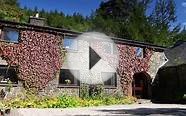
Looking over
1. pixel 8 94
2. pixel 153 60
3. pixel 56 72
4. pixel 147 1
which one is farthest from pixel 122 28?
pixel 8 94

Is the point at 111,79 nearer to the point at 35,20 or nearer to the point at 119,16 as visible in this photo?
the point at 35,20

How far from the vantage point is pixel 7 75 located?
84.0 ft

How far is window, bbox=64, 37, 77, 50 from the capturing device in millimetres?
28894

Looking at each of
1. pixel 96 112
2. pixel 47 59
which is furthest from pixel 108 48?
pixel 96 112

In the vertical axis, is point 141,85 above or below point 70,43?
below

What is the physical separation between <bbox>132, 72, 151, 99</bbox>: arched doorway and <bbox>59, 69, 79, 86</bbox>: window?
7.51 m

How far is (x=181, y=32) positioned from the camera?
69.1 metres

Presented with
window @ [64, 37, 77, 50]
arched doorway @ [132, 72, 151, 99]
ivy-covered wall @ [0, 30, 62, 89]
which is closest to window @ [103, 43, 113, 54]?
window @ [64, 37, 77, 50]

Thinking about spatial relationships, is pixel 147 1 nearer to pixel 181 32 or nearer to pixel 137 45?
pixel 181 32

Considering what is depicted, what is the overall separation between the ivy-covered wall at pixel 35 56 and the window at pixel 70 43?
896mm

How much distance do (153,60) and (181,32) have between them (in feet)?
121

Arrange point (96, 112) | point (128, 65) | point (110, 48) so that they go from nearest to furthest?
point (96, 112) → point (110, 48) → point (128, 65)
